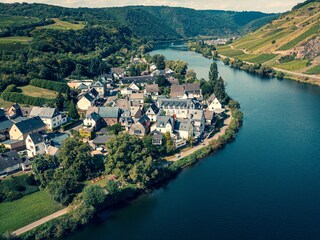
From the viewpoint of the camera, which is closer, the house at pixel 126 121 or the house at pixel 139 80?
the house at pixel 126 121

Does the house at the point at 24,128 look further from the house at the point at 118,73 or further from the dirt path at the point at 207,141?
the house at the point at 118,73

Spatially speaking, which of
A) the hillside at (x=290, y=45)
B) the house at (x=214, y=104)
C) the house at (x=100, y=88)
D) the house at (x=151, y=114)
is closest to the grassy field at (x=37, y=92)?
the house at (x=100, y=88)

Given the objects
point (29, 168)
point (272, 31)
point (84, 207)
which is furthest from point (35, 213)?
point (272, 31)

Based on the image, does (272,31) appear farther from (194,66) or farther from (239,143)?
(239,143)

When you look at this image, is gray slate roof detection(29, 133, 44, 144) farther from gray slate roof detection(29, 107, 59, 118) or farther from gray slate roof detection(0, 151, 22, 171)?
gray slate roof detection(29, 107, 59, 118)

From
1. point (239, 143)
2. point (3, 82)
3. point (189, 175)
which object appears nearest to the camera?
point (189, 175)

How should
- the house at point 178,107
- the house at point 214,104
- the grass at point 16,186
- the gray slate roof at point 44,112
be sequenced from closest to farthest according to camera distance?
the grass at point 16,186 → the gray slate roof at point 44,112 → the house at point 178,107 → the house at point 214,104

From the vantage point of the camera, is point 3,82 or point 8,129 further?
point 3,82

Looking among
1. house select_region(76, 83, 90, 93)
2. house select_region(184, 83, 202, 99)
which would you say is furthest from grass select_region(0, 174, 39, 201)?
house select_region(184, 83, 202, 99)
